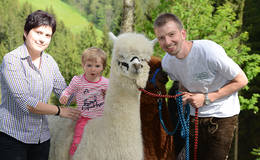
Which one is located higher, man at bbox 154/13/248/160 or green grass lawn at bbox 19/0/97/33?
green grass lawn at bbox 19/0/97/33

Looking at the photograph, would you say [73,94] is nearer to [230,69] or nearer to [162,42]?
[162,42]

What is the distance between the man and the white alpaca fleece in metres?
0.33

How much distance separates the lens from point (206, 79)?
2.60 metres

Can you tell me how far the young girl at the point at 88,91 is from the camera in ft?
8.57

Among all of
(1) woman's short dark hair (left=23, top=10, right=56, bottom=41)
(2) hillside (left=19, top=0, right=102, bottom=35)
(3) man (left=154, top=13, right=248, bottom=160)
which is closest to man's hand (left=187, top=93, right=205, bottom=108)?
(3) man (left=154, top=13, right=248, bottom=160)

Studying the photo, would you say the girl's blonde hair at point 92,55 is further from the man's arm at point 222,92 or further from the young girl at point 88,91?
the man's arm at point 222,92

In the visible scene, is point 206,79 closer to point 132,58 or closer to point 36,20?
point 132,58

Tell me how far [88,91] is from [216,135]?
1.48 meters

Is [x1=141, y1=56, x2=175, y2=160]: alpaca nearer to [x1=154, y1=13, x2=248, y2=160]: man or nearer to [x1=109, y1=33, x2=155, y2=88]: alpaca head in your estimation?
[x1=154, y1=13, x2=248, y2=160]: man

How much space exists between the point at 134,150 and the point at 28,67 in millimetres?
1219

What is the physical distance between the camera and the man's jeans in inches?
107

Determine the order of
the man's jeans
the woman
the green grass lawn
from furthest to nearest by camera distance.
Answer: the green grass lawn → the man's jeans → the woman

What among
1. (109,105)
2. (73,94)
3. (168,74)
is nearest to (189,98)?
(168,74)

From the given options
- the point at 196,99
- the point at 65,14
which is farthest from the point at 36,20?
the point at 65,14
